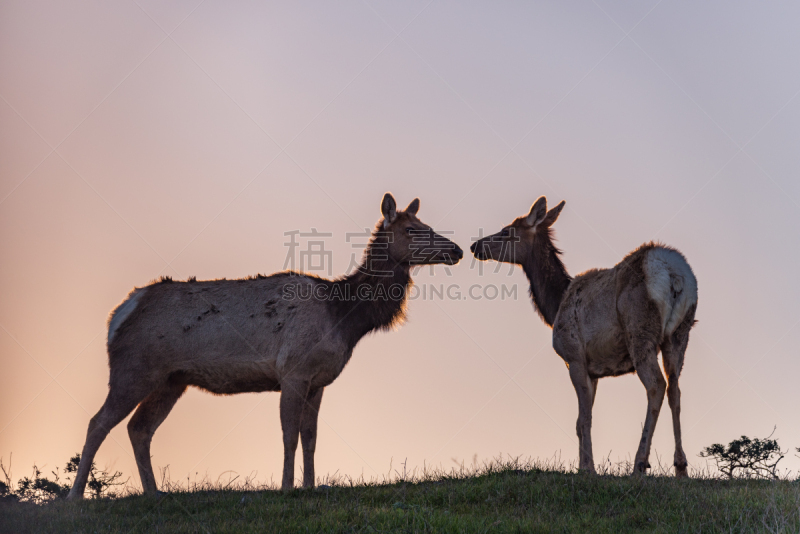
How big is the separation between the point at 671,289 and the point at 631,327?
2.13 feet

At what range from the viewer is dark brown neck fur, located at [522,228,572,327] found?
34.7ft

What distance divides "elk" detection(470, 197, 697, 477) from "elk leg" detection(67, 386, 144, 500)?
5660mm

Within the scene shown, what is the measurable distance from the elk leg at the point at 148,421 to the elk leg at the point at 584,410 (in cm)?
534

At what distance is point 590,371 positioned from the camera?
9.50 m

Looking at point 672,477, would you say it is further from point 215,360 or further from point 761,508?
point 215,360

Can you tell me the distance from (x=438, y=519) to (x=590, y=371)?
4296 millimetres

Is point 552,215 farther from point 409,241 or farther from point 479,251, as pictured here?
point 409,241

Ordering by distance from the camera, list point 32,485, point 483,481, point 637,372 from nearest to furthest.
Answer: point 483,481 < point 637,372 < point 32,485

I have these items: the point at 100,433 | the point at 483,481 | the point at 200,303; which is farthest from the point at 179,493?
the point at 483,481

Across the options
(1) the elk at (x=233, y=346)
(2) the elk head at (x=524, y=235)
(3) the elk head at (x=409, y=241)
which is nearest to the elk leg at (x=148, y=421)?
(1) the elk at (x=233, y=346)

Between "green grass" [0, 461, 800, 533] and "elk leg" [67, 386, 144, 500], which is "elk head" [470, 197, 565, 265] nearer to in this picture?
"green grass" [0, 461, 800, 533]

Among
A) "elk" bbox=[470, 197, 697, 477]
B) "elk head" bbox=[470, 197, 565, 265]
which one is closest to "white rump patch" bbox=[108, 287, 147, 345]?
"elk head" bbox=[470, 197, 565, 265]

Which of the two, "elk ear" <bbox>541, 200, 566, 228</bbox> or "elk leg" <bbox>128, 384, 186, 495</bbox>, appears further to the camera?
"elk ear" <bbox>541, 200, 566, 228</bbox>

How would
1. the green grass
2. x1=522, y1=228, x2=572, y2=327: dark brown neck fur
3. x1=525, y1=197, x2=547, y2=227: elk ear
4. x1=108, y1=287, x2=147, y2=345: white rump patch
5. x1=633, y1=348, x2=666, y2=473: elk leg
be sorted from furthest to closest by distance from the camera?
x1=525, y1=197, x2=547, y2=227: elk ear
x1=522, y1=228, x2=572, y2=327: dark brown neck fur
x1=108, y1=287, x2=147, y2=345: white rump patch
x1=633, y1=348, x2=666, y2=473: elk leg
the green grass
